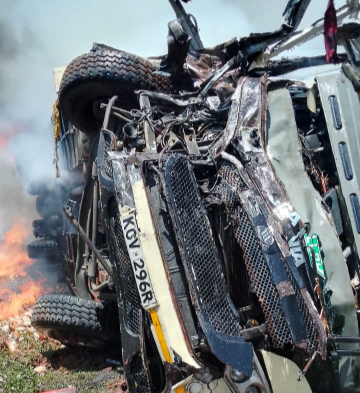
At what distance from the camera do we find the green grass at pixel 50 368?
4156 mm

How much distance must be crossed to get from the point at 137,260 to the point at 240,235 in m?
0.64

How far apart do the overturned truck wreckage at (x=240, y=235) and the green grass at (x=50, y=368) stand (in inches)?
13.2

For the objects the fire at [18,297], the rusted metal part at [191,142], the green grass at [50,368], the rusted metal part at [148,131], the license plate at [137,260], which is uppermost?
the rusted metal part at [148,131]

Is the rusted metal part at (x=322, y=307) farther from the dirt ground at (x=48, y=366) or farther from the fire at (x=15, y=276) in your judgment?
the fire at (x=15, y=276)

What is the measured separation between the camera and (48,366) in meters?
4.74

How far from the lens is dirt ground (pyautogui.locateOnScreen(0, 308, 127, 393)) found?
416cm

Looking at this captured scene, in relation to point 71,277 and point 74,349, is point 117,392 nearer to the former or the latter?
point 74,349

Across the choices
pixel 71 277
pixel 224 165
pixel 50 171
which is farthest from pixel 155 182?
pixel 50 171

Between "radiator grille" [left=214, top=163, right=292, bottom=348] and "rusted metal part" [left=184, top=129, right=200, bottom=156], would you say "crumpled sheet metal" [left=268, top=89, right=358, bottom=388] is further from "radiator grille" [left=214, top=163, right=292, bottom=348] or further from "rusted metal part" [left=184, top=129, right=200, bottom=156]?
"rusted metal part" [left=184, top=129, right=200, bottom=156]

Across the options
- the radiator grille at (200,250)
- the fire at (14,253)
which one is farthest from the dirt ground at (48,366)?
the fire at (14,253)

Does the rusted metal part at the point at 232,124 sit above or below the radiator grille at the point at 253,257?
above

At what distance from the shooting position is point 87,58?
17.1 feet

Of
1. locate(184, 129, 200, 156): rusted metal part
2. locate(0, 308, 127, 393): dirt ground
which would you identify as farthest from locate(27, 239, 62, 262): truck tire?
locate(184, 129, 200, 156): rusted metal part

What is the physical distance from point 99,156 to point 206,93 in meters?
1.39
